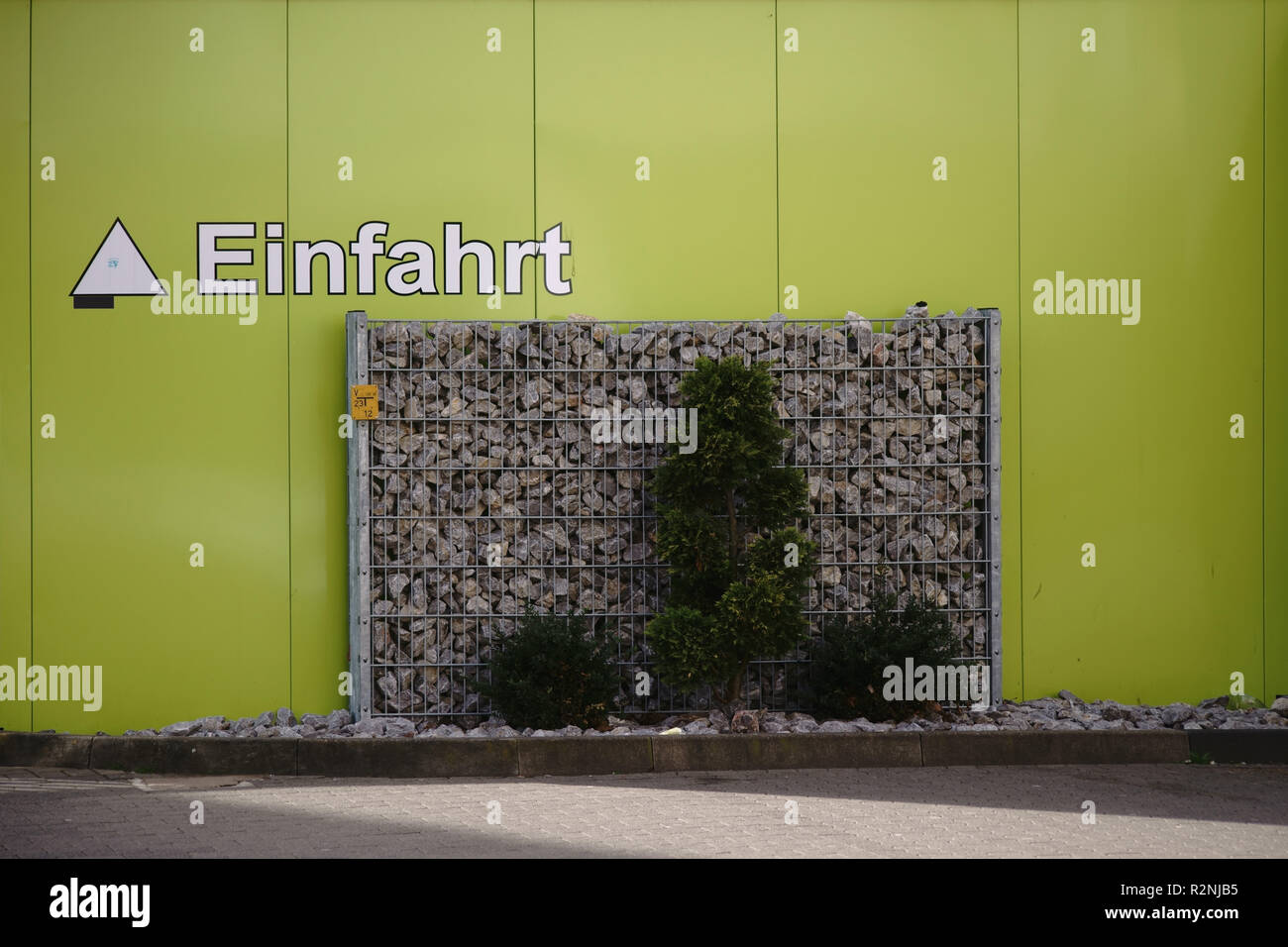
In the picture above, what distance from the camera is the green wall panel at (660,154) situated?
1002 cm

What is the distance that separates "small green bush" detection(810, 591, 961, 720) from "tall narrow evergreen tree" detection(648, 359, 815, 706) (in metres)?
0.38

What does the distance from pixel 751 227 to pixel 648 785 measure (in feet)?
15.4

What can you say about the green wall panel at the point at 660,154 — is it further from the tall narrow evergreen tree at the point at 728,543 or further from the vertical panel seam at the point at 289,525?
the vertical panel seam at the point at 289,525

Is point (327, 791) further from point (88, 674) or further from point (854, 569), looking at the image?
point (854, 569)

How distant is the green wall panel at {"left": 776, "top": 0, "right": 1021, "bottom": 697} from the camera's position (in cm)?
1015

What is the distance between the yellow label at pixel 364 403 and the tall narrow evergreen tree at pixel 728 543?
227 cm

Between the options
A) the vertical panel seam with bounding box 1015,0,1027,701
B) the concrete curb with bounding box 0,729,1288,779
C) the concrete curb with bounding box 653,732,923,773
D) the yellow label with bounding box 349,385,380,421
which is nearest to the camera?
the concrete curb with bounding box 0,729,1288,779

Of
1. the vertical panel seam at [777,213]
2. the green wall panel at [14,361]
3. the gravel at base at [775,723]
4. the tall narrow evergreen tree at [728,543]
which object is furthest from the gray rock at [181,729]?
the vertical panel seam at [777,213]

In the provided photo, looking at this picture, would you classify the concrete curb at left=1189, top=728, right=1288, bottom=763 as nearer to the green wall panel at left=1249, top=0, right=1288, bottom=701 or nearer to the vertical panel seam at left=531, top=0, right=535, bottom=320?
the green wall panel at left=1249, top=0, right=1288, bottom=701

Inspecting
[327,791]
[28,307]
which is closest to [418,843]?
[327,791]

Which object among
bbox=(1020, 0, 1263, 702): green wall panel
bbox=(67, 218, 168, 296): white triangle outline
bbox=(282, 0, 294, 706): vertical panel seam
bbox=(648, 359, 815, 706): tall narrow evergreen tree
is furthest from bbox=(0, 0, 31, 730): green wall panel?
bbox=(1020, 0, 1263, 702): green wall panel

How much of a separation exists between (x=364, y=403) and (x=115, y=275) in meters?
2.36

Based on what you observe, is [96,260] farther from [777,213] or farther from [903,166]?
[903,166]

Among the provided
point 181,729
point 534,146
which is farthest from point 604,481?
point 181,729
